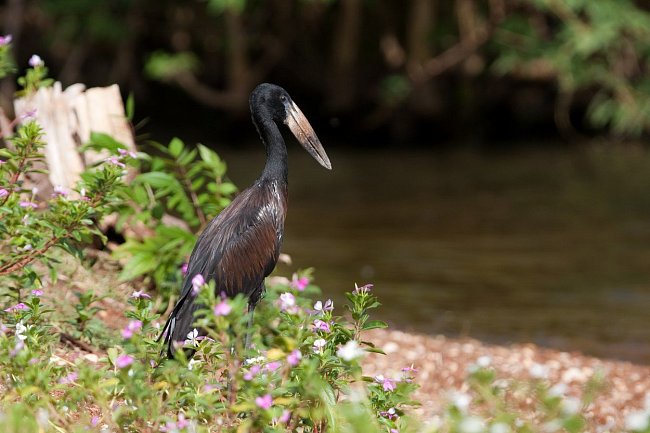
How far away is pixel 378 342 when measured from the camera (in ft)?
28.2

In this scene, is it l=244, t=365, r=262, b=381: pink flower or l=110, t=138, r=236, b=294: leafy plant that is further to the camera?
l=110, t=138, r=236, b=294: leafy plant

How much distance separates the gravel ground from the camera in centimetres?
718

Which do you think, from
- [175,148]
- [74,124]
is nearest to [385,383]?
[175,148]

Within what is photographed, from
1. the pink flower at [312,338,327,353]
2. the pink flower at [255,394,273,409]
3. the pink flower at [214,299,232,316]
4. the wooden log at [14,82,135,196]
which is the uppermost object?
the wooden log at [14,82,135,196]

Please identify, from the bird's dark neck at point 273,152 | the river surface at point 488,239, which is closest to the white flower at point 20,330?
the bird's dark neck at point 273,152

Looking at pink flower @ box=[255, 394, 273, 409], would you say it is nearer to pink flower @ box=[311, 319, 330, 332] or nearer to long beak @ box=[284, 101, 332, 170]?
pink flower @ box=[311, 319, 330, 332]

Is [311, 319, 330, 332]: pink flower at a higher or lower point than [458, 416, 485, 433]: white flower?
higher

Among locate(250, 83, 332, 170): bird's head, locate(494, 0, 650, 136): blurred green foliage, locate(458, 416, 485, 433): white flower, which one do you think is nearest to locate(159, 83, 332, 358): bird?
locate(250, 83, 332, 170): bird's head

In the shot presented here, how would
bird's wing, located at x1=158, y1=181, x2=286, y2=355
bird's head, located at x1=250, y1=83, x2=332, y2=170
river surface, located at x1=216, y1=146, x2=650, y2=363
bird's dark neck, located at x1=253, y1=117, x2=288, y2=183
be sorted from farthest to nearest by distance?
river surface, located at x1=216, y1=146, x2=650, y2=363
bird's head, located at x1=250, y1=83, x2=332, y2=170
bird's dark neck, located at x1=253, y1=117, x2=288, y2=183
bird's wing, located at x1=158, y1=181, x2=286, y2=355

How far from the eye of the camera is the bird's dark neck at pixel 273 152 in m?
6.02

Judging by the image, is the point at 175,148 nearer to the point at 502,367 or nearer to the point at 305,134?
the point at 305,134

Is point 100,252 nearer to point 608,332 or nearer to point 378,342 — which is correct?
point 378,342

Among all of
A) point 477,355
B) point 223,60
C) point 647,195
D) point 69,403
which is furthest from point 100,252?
point 223,60

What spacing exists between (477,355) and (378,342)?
2.53ft
